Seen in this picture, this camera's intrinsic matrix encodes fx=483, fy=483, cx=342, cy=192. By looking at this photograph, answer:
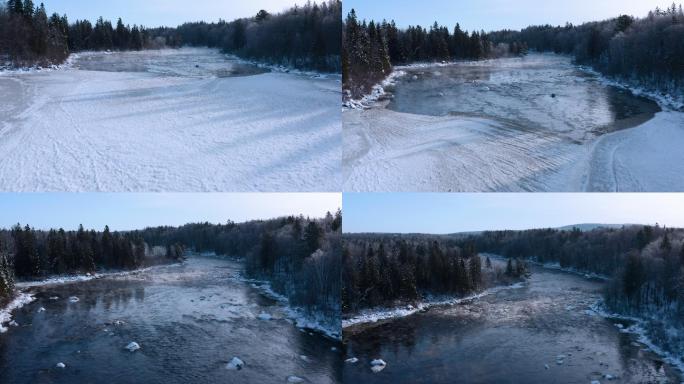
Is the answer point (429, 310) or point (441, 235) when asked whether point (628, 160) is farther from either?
point (429, 310)

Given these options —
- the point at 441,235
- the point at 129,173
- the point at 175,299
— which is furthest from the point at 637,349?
the point at 175,299

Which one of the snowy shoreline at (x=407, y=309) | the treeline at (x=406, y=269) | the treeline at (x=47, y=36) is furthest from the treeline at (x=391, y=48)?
the treeline at (x=47, y=36)

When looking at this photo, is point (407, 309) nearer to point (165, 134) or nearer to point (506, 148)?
point (506, 148)

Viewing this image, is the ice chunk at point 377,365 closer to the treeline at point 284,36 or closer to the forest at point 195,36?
the treeline at point 284,36

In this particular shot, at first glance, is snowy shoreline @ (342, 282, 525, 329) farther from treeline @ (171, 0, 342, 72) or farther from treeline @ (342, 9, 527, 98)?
treeline @ (171, 0, 342, 72)

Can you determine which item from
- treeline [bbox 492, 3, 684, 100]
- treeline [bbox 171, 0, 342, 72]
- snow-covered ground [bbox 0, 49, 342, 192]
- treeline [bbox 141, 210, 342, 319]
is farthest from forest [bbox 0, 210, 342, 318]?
treeline [bbox 492, 3, 684, 100]
